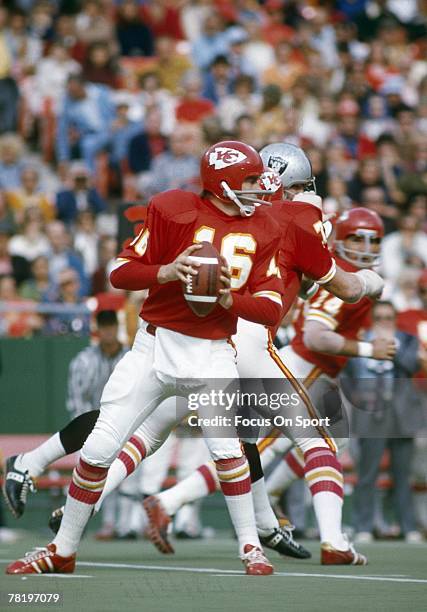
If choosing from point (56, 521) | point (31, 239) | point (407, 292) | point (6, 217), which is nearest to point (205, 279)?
point (56, 521)

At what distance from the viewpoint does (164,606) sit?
607 centimetres

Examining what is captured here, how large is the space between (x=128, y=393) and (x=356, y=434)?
15.8ft

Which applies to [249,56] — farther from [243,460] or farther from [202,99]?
[243,460]

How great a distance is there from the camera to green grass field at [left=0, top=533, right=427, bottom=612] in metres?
6.11

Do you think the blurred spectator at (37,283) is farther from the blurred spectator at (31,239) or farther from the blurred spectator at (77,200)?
the blurred spectator at (77,200)

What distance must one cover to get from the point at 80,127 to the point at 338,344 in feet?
27.6

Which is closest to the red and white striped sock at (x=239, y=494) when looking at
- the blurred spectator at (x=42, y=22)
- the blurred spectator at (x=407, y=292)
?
the blurred spectator at (x=407, y=292)

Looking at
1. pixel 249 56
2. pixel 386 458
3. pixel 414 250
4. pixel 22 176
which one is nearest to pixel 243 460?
pixel 386 458

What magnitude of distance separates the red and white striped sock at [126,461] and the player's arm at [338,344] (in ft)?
4.33

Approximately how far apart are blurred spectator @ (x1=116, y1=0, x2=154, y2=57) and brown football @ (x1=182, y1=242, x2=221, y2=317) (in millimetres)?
12110

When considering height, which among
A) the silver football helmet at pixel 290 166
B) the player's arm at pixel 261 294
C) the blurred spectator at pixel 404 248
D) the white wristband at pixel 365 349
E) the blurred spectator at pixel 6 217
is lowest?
the blurred spectator at pixel 404 248

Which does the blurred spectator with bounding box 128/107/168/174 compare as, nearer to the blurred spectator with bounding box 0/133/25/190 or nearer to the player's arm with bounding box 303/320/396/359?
the blurred spectator with bounding box 0/133/25/190

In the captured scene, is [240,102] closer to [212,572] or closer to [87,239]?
[87,239]

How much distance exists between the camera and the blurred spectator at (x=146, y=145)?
16188 mm
